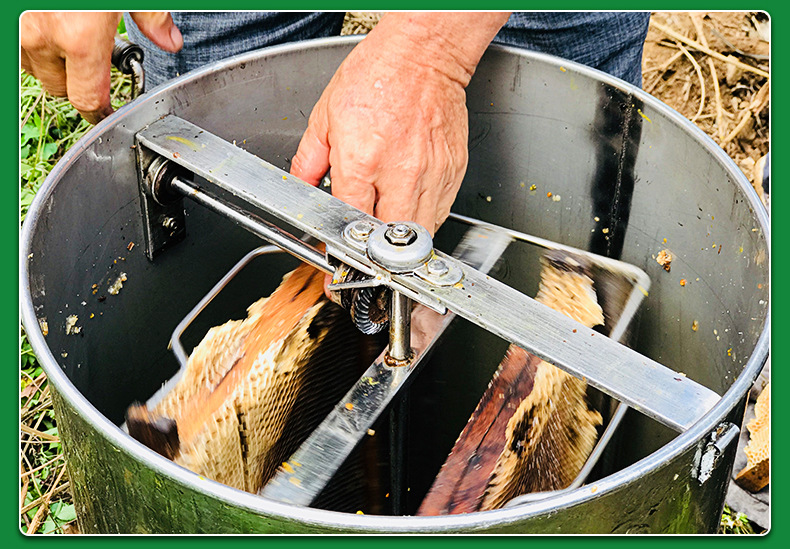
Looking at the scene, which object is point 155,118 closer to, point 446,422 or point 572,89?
point 572,89

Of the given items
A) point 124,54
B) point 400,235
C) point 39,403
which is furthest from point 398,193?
point 39,403

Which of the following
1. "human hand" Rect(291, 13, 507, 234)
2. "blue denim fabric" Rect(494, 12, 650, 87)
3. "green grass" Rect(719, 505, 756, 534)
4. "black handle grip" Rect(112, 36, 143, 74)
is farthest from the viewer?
"green grass" Rect(719, 505, 756, 534)

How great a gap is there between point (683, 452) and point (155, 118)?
78 centimetres

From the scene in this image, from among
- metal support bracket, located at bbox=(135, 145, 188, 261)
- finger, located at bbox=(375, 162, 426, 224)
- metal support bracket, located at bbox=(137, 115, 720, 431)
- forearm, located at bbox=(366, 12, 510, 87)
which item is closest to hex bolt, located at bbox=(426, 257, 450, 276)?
metal support bracket, located at bbox=(137, 115, 720, 431)

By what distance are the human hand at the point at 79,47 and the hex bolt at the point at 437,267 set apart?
1.60 ft

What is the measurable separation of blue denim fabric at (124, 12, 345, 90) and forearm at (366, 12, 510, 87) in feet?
0.95

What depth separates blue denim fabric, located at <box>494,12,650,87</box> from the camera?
1306 mm

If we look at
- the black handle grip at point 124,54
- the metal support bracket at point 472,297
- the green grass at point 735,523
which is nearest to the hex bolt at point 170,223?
the metal support bracket at point 472,297

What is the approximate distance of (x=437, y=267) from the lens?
36.9 inches

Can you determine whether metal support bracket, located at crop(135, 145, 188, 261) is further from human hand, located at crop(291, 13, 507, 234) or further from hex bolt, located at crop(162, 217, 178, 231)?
human hand, located at crop(291, 13, 507, 234)

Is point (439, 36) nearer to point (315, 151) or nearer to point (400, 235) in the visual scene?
point (315, 151)

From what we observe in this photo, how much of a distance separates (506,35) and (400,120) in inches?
14.4

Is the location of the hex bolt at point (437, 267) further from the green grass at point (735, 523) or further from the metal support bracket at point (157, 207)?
the green grass at point (735, 523)

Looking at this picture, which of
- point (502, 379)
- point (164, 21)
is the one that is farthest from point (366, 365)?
point (164, 21)
